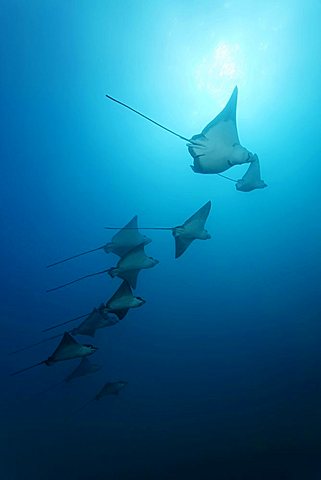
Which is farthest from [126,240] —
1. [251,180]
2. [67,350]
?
[251,180]

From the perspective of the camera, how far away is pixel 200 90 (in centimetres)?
457

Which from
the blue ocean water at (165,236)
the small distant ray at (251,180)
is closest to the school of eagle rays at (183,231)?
the small distant ray at (251,180)

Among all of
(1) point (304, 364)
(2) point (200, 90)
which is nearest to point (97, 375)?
(1) point (304, 364)

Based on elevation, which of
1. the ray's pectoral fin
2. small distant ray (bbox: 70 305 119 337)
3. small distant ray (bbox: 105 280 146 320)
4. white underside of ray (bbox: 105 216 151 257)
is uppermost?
white underside of ray (bbox: 105 216 151 257)

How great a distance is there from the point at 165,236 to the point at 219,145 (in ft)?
11.1

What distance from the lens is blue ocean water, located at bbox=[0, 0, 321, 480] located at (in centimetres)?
410

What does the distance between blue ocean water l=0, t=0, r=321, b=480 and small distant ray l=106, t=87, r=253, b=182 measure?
137 centimetres

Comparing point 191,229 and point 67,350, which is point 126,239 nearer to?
point 191,229

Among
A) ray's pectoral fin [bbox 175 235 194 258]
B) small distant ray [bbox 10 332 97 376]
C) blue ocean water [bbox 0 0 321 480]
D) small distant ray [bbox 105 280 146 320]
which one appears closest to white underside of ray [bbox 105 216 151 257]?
ray's pectoral fin [bbox 175 235 194 258]

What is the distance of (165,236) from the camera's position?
660 cm

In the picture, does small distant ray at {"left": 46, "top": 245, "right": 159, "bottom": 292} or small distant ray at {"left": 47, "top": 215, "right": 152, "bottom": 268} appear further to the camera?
small distant ray at {"left": 47, "top": 215, "right": 152, "bottom": 268}

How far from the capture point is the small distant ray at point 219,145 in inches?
128

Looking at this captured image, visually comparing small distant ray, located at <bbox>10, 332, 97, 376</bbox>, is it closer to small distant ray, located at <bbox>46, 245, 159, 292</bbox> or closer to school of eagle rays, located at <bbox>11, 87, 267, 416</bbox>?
school of eagle rays, located at <bbox>11, 87, 267, 416</bbox>

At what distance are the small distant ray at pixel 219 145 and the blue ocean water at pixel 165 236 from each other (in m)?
1.37
